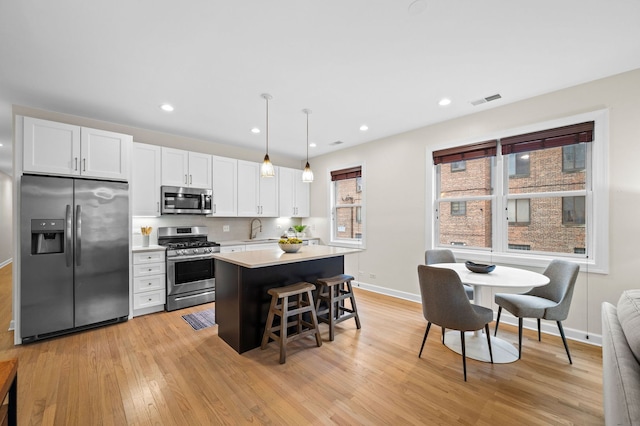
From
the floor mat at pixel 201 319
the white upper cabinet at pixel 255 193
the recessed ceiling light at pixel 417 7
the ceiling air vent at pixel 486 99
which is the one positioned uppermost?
the recessed ceiling light at pixel 417 7

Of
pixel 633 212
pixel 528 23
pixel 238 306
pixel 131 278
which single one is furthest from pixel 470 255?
pixel 131 278

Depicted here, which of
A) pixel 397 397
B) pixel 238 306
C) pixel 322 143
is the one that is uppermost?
pixel 322 143

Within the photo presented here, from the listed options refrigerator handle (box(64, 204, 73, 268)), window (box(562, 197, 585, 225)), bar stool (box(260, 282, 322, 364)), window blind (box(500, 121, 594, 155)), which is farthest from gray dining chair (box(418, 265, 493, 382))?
refrigerator handle (box(64, 204, 73, 268))

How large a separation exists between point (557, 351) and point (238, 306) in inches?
126

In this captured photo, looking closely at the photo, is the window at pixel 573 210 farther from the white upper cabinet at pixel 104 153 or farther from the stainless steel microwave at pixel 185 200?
the white upper cabinet at pixel 104 153

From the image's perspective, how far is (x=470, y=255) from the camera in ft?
12.4

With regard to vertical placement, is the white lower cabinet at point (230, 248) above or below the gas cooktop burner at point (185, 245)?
below

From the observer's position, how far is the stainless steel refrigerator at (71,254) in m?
2.93

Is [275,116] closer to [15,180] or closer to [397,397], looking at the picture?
[15,180]

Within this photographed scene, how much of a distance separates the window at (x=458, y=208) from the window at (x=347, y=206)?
5.22ft

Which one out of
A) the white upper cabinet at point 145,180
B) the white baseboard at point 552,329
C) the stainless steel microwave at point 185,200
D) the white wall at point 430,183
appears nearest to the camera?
the white wall at point 430,183

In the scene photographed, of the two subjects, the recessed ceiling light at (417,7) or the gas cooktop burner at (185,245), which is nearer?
the recessed ceiling light at (417,7)

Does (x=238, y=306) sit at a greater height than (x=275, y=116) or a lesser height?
lesser

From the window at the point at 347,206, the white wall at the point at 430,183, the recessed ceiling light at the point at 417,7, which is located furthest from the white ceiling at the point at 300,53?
the window at the point at 347,206
